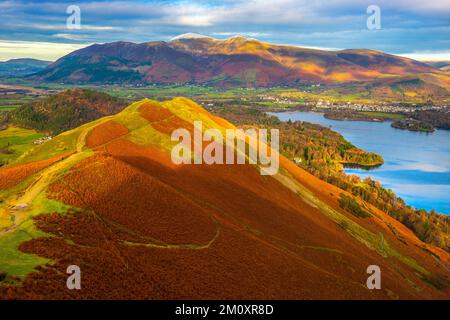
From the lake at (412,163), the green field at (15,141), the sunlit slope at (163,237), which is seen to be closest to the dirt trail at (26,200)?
the sunlit slope at (163,237)

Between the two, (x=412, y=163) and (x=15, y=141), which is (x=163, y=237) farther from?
(x=412, y=163)

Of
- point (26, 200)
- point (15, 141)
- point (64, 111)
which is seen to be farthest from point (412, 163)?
point (64, 111)

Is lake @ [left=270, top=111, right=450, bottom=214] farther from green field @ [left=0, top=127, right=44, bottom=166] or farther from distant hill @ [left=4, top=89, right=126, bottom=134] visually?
distant hill @ [left=4, top=89, right=126, bottom=134]

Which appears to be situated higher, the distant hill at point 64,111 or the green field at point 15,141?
the distant hill at point 64,111

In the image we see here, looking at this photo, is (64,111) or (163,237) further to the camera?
(64,111)

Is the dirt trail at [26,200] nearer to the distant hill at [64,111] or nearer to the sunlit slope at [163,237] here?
the sunlit slope at [163,237]
